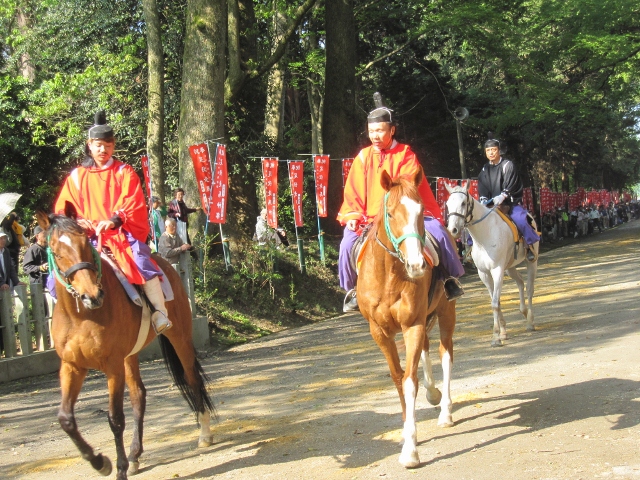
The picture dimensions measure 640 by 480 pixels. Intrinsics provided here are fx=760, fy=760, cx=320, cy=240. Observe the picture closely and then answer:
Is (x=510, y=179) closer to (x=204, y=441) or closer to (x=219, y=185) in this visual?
(x=219, y=185)

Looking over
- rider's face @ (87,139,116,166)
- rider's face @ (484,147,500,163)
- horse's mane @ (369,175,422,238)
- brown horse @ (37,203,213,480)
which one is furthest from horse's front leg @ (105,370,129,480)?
rider's face @ (484,147,500,163)

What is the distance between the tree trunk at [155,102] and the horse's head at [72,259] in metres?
11.8

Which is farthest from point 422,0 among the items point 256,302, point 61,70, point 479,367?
point 479,367

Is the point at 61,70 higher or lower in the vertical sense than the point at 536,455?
higher

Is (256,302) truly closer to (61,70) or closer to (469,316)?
(469,316)

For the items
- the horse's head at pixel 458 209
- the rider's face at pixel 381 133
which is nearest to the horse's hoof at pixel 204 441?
the rider's face at pixel 381 133

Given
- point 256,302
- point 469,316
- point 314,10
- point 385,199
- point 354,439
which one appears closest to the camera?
point 385,199

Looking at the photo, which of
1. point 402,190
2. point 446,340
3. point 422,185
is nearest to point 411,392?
point 446,340

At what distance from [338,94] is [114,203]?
17.3 meters

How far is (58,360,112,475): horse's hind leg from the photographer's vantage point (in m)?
5.77

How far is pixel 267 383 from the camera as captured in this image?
33.7ft

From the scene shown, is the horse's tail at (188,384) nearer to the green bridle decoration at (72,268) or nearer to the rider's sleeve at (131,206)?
the rider's sleeve at (131,206)

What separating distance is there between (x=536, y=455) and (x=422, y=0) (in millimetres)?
22734

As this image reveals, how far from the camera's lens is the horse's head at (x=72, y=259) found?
5.66 meters
